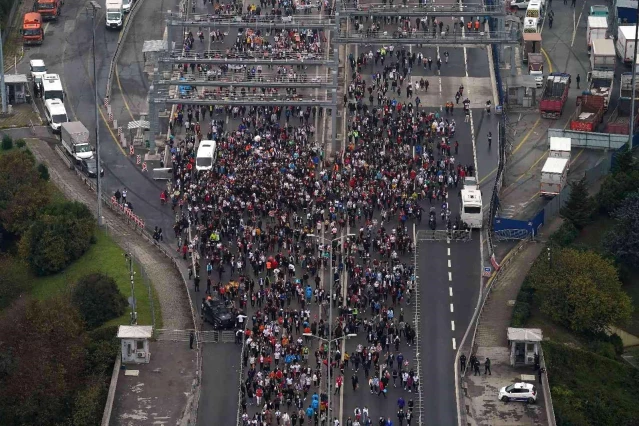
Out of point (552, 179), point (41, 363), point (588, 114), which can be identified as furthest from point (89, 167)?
point (588, 114)

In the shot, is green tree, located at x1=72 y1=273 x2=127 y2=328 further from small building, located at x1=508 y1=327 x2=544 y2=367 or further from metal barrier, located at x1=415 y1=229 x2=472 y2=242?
small building, located at x1=508 y1=327 x2=544 y2=367

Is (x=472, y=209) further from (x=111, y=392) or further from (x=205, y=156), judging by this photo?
(x=111, y=392)

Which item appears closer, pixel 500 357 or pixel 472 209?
pixel 500 357

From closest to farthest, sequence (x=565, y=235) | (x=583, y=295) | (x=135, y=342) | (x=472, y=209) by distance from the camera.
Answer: (x=135, y=342) < (x=583, y=295) < (x=565, y=235) < (x=472, y=209)

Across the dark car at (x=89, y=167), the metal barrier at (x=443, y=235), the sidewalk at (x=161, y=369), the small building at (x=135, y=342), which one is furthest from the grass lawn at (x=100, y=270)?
the metal barrier at (x=443, y=235)

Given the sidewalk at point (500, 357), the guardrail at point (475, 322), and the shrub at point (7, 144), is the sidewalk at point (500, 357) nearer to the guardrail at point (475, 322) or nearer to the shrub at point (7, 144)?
the guardrail at point (475, 322)
